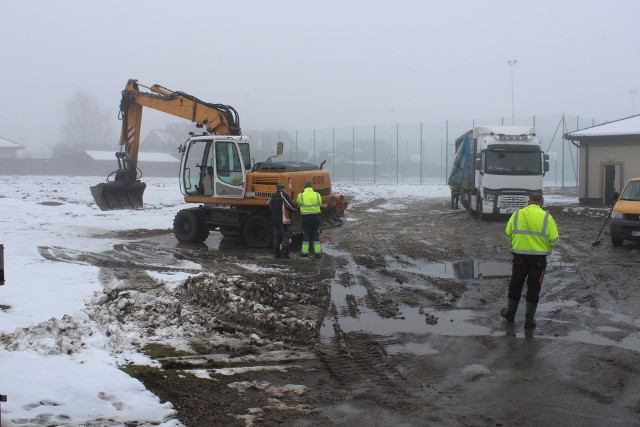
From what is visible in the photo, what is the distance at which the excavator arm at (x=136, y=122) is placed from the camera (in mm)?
16828

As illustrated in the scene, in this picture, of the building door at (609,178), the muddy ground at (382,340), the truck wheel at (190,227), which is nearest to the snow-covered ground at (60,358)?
the muddy ground at (382,340)

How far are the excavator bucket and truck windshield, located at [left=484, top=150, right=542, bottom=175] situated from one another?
11920 mm

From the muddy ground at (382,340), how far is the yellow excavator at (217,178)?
1.91 m

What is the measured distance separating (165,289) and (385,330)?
3688 millimetres

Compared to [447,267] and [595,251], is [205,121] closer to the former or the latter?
[447,267]

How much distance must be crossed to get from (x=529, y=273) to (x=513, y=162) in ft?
49.2

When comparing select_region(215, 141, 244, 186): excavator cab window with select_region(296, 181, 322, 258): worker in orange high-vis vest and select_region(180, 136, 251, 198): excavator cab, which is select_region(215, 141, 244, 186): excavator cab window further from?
select_region(296, 181, 322, 258): worker in orange high-vis vest

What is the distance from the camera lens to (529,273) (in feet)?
27.1

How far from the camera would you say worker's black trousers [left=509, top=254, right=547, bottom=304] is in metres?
8.19

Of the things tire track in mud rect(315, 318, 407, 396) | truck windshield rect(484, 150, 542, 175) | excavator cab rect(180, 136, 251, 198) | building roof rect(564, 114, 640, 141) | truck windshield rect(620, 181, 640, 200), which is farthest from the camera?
building roof rect(564, 114, 640, 141)

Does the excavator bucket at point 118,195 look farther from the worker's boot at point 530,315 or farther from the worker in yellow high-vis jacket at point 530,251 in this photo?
the worker's boot at point 530,315

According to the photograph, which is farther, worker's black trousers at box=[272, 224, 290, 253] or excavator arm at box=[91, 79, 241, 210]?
excavator arm at box=[91, 79, 241, 210]

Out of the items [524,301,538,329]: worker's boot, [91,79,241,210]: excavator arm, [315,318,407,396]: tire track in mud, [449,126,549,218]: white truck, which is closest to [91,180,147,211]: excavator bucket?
[91,79,241,210]: excavator arm

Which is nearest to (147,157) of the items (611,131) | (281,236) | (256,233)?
(611,131)
